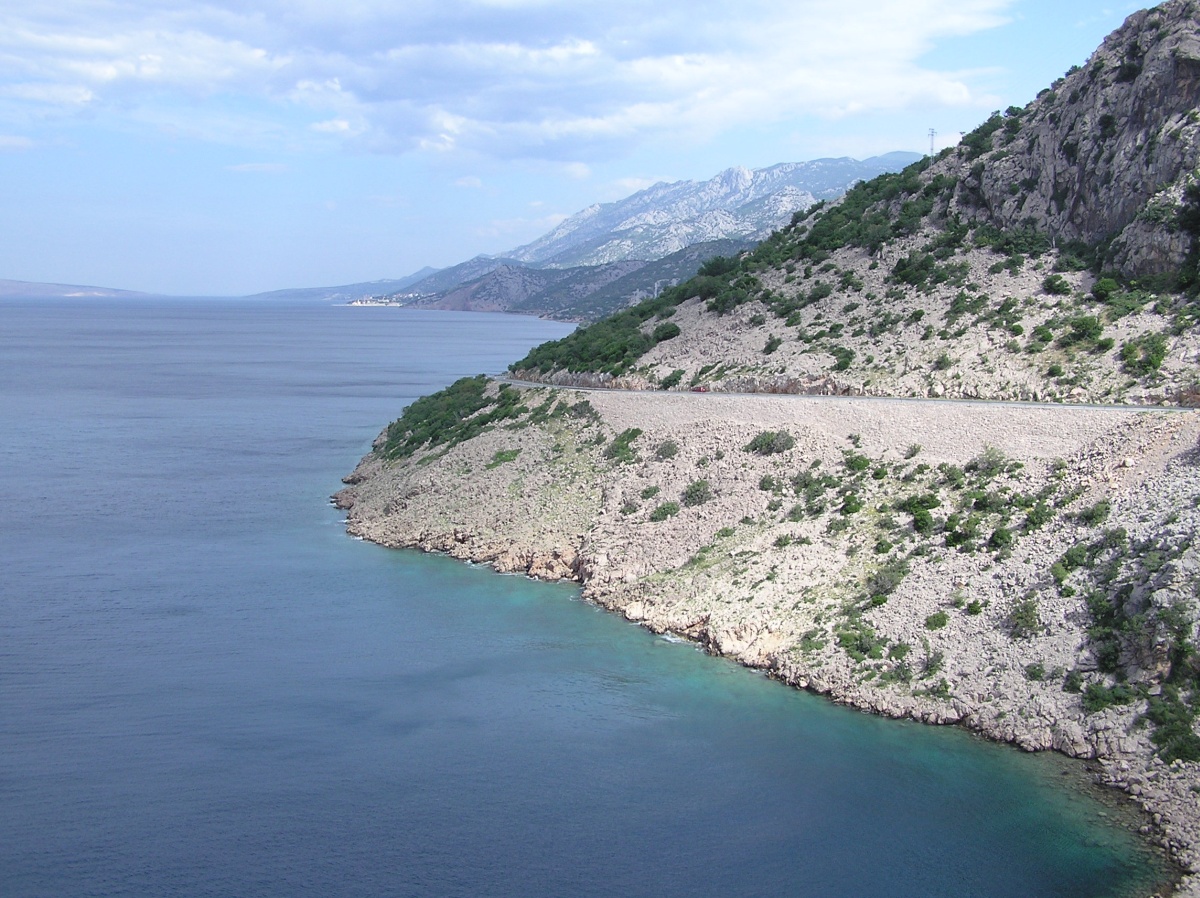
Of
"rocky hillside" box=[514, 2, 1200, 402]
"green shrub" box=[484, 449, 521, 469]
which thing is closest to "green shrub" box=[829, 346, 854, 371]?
"rocky hillside" box=[514, 2, 1200, 402]

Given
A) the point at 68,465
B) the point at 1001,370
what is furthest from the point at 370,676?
the point at 68,465

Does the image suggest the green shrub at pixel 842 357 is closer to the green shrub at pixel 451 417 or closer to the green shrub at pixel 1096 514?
the green shrub at pixel 451 417

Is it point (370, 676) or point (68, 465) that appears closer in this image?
point (370, 676)

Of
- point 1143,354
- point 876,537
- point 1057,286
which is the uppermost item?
point 1057,286

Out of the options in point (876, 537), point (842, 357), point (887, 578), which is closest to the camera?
point (887, 578)

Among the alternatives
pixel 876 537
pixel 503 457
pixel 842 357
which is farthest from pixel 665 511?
pixel 842 357

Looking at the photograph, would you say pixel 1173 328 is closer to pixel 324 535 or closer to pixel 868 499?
pixel 868 499

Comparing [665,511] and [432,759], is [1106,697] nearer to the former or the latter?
[432,759]
